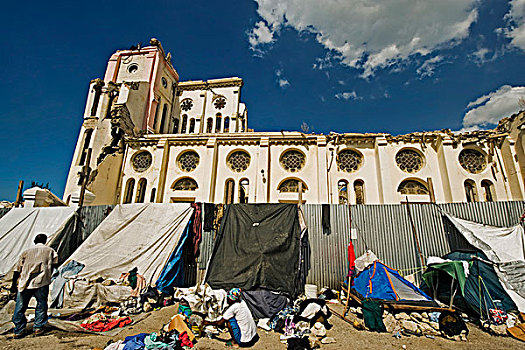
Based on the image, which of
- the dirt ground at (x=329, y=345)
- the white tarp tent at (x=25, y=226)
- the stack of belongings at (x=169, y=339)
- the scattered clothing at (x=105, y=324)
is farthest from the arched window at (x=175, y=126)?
the stack of belongings at (x=169, y=339)

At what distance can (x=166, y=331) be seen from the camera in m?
4.62

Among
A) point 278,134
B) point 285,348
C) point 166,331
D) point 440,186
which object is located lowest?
point 285,348

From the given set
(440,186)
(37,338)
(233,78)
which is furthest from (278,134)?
(37,338)

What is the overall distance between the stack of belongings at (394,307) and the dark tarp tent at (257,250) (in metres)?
1.96

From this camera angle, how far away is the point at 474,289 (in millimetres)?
6293

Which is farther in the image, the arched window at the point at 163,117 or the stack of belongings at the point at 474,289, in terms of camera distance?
the arched window at the point at 163,117

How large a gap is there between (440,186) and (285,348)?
52.0 feet

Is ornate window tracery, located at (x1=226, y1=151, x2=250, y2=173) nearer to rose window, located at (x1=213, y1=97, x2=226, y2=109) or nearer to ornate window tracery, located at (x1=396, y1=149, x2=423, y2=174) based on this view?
ornate window tracery, located at (x1=396, y1=149, x2=423, y2=174)

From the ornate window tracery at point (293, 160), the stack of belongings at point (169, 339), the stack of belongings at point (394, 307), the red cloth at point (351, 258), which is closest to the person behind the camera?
the stack of belongings at point (169, 339)

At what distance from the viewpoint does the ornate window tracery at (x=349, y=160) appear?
16.9m

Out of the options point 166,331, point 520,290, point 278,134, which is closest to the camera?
point 166,331

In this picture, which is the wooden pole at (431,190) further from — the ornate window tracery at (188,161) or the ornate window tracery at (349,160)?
the ornate window tracery at (188,161)

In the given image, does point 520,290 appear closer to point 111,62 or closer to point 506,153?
point 506,153

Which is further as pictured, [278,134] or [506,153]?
[278,134]
